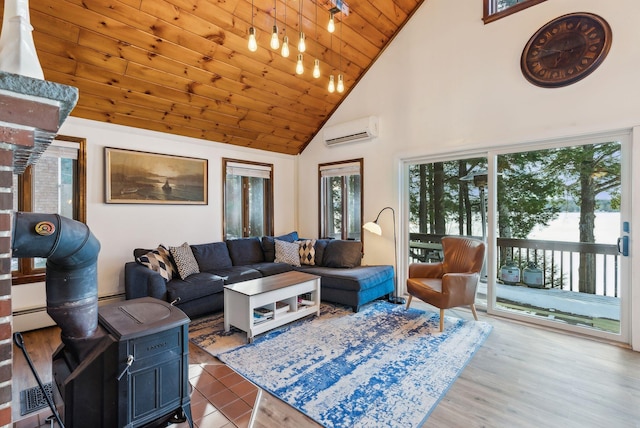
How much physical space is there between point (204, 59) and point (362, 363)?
135 inches

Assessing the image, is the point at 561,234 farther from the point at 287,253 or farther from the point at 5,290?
the point at 5,290

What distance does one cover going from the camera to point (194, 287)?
3.26 meters

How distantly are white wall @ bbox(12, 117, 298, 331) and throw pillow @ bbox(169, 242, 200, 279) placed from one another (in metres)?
0.55

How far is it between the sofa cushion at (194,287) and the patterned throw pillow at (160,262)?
12 cm

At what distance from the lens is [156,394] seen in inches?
63.5

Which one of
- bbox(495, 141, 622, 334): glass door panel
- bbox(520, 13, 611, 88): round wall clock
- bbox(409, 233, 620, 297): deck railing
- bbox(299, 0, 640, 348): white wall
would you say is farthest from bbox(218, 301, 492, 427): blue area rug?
bbox(520, 13, 611, 88): round wall clock

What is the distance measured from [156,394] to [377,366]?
1.54m

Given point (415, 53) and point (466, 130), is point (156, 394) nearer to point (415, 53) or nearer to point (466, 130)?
point (466, 130)

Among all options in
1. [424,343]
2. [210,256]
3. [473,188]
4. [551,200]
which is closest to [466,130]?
[473,188]

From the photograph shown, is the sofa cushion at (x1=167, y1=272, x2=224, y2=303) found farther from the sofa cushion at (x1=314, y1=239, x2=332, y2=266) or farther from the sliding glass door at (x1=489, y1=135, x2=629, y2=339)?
the sliding glass door at (x1=489, y1=135, x2=629, y2=339)

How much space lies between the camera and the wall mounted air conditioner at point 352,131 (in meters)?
4.38

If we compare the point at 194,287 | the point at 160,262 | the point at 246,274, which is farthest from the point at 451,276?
the point at 160,262

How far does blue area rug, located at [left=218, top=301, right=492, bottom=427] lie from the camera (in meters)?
1.88

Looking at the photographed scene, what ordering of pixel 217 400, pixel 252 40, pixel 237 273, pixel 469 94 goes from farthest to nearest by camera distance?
pixel 237 273
pixel 469 94
pixel 252 40
pixel 217 400
